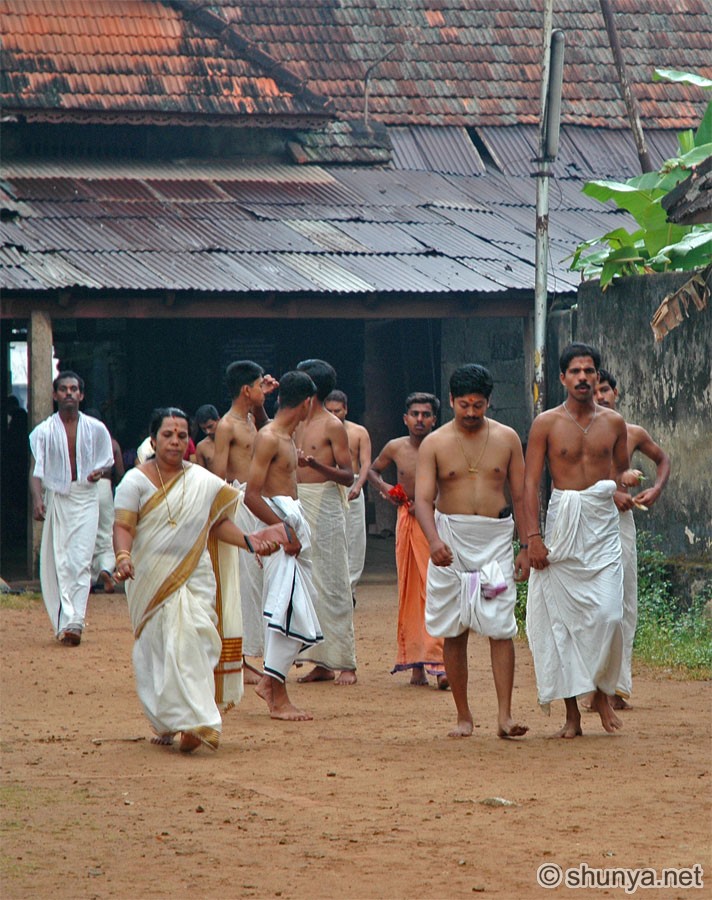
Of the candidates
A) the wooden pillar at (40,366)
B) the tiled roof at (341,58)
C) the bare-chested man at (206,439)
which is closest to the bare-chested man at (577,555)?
the bare-chested man at (206,439)

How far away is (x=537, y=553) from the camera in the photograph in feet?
24.6

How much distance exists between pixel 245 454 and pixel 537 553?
267 centimetres

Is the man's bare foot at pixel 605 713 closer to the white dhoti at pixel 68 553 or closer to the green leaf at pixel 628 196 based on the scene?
the white dhoti at pixel 68 553

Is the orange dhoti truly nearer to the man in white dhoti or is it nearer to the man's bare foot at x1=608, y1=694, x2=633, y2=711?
the man's bare foot at x1=608, y1=694, x2=633, y2=711

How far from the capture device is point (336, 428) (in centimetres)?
939

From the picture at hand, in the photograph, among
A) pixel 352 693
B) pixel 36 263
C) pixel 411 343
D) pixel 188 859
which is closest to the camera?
pixel 188 859

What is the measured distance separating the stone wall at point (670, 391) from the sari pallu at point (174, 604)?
4741 mm

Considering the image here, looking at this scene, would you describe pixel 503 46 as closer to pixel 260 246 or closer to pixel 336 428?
pixel 260 246

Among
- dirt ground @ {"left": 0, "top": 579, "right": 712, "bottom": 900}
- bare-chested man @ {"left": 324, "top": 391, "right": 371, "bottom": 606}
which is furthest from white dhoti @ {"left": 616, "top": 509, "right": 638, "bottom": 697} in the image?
bare-chested man @ {"left": 324, "top": 391, "right": 371, "bottom": 606}

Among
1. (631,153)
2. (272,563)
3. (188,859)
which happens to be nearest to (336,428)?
(272,563)

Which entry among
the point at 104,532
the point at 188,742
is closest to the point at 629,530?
the point at 188,742

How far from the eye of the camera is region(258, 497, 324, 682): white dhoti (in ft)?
26.7

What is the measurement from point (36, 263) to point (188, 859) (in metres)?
9.61

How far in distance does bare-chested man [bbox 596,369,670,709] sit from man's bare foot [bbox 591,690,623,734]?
0.29 meters
